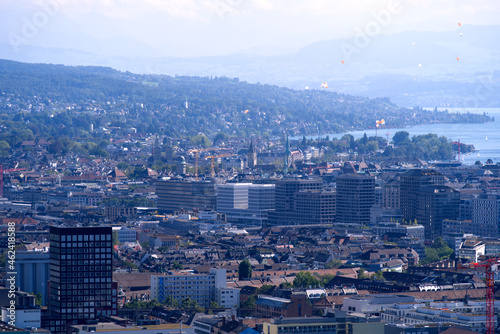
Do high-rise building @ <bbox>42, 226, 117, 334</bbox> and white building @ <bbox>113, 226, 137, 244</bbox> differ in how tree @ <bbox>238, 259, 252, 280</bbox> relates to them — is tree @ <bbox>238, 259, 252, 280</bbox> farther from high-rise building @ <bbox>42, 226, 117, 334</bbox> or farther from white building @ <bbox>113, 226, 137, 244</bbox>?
white building @ <bbox>113, 226, 137, 244</bbox>

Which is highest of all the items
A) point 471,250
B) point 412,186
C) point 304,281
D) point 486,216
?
point 412,186

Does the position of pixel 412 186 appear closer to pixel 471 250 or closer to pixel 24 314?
pixel 471 250

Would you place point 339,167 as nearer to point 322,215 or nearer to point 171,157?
point 171,157

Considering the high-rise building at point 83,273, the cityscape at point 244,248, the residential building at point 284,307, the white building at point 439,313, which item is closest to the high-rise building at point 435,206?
the cityscape at point 244,248

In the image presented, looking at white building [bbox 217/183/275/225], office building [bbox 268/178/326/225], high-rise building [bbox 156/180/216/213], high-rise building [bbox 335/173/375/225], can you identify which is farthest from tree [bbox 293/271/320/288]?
high-rise building [bbox 156/180/216/213]

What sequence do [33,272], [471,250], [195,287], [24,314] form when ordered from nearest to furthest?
1. [24,314]
2. [33,272]
3. [195,287]
4. [471,250]

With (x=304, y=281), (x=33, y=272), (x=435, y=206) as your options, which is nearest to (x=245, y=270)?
(x=304, y=281)
